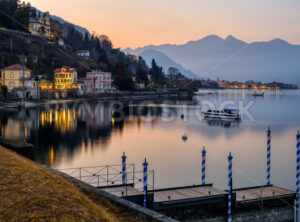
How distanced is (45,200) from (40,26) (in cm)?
17452

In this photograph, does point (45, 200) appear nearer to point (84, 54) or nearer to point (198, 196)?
point (198, 196)

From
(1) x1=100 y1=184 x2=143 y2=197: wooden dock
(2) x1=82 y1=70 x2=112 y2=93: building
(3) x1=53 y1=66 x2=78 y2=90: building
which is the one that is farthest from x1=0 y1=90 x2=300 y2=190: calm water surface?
(2) x1=82 y1=70 x2=112 y2=93: building

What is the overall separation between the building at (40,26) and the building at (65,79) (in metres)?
39.8

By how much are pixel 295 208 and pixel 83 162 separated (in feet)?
69.4

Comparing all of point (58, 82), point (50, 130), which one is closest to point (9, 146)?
point (50, 130)

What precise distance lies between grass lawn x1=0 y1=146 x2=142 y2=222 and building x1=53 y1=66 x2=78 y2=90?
124137 millimetres

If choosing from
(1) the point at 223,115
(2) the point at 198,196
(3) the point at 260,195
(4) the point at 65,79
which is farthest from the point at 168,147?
(4) the point at 65,79

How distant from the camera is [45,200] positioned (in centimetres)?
1089

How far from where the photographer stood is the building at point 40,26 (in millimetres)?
163375

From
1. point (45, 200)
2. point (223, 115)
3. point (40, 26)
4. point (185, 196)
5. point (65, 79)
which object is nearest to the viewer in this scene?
point (45, 200)

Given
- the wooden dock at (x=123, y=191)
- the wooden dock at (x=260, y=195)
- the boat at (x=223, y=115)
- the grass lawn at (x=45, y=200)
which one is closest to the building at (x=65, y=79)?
the boat at (x=223, y=115)

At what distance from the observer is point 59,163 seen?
31.9 meters

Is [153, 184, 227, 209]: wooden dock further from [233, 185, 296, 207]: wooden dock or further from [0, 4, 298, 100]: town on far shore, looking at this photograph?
[0, 4, 298, 100]: town on far shore

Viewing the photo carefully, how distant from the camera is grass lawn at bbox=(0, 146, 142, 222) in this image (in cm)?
988
